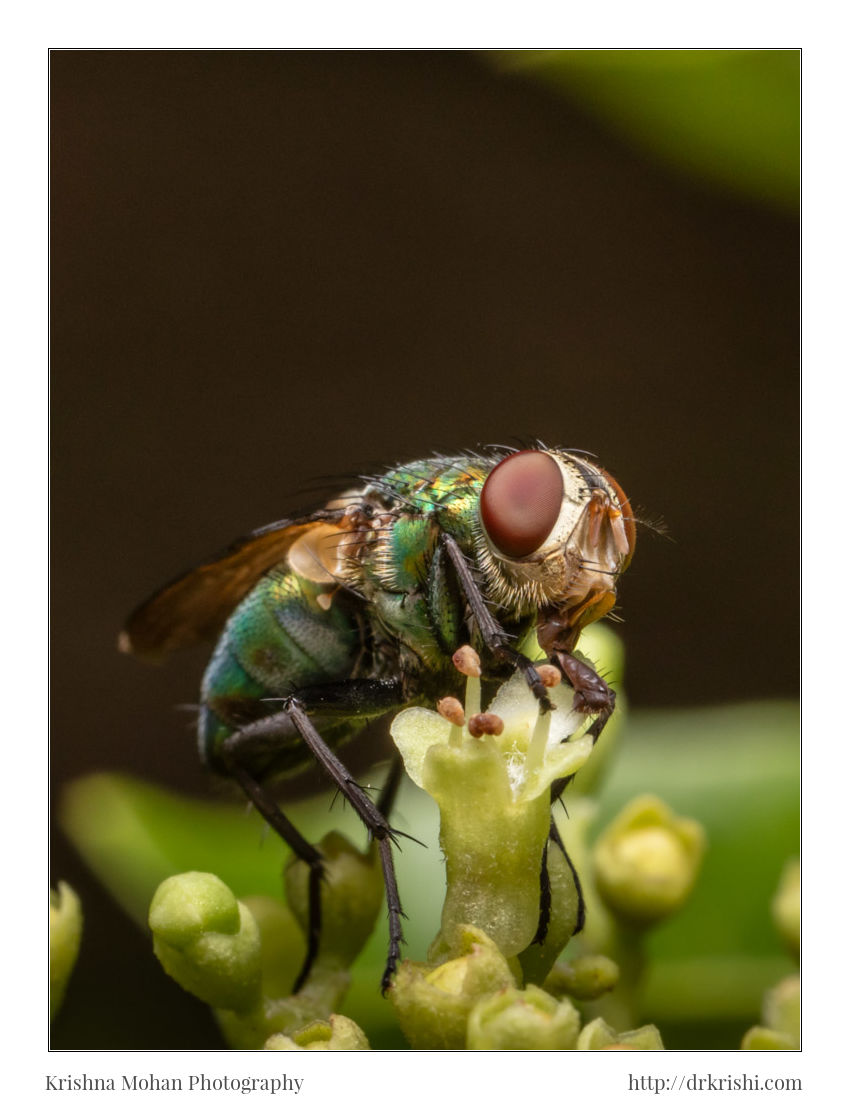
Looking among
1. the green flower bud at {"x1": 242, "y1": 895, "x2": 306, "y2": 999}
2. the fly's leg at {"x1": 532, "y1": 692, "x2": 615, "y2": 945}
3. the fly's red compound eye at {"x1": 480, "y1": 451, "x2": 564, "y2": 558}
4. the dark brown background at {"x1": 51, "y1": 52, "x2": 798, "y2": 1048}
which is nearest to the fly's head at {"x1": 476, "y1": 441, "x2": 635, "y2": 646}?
the fly's red compound eye at {"x1": 480, "y1": 451, "x2": 564, "y2": 558}

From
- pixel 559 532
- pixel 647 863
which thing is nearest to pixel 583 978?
pixel 647 863

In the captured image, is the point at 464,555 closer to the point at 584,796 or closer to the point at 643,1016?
the point at 584,796

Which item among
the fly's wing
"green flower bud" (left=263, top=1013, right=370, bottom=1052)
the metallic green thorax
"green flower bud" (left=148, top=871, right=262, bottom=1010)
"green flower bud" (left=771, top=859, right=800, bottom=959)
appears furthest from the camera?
the fly's wing

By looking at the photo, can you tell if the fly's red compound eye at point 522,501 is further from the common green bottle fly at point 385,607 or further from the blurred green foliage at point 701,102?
the blurred green foliage at point 701,102

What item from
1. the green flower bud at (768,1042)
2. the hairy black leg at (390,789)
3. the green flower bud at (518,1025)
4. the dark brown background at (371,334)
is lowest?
the green flower bud at (768,1042)

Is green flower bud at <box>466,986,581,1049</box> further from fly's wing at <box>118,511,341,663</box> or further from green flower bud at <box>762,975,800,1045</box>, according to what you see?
fly's wing at <box>118,511,341,663</box>

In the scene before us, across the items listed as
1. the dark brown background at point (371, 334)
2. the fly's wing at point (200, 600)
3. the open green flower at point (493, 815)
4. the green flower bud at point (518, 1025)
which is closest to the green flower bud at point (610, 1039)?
the green flower bud at point (518, 1025)
